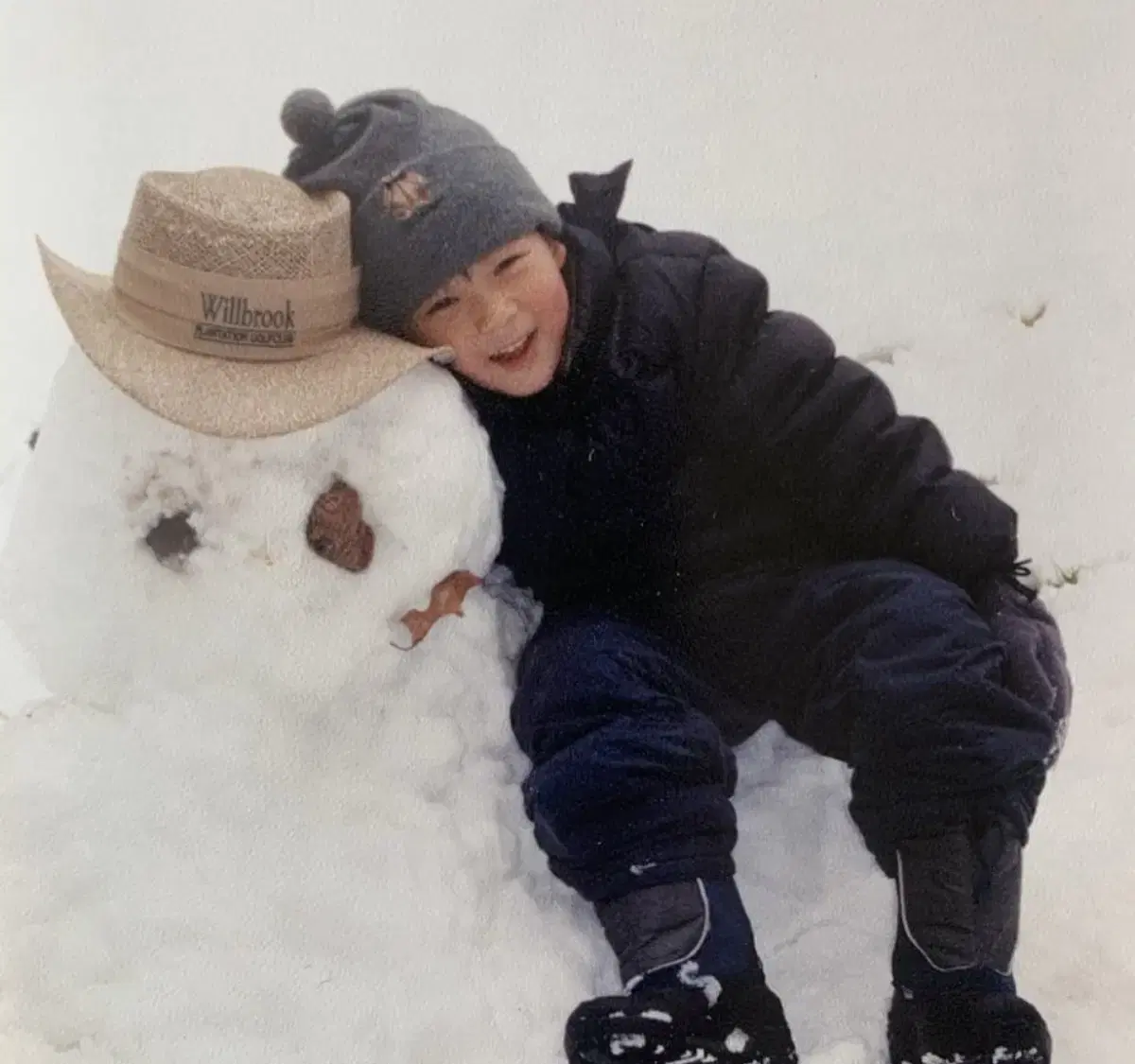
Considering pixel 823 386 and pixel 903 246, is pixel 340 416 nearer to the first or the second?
pixel 823 386

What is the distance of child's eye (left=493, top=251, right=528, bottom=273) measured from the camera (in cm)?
65

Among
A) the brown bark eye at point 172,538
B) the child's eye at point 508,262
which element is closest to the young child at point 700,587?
the child's eye at point 508,262

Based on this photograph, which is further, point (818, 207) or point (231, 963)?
point (818, 207)

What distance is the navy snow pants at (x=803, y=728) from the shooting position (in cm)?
64

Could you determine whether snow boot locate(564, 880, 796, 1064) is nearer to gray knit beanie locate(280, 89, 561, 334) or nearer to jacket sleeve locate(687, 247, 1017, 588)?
jacket sleeve locate(687, 247, 1017, 588)

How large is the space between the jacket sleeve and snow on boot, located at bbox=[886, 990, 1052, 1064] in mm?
262

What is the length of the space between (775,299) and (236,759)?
0.48 metres

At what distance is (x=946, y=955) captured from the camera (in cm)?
66

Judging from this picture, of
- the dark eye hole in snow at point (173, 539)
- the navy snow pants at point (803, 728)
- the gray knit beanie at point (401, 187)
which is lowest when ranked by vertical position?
the navy snow pants at point (803, 728)

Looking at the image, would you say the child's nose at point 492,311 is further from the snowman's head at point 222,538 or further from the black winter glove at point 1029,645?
the black winter glove at point 1029,645

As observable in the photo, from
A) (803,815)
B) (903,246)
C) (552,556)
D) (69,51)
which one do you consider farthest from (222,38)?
(803,815)

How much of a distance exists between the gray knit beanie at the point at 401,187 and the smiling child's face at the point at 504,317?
14mm

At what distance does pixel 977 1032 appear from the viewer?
0.64 m

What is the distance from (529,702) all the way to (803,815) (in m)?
0.22
